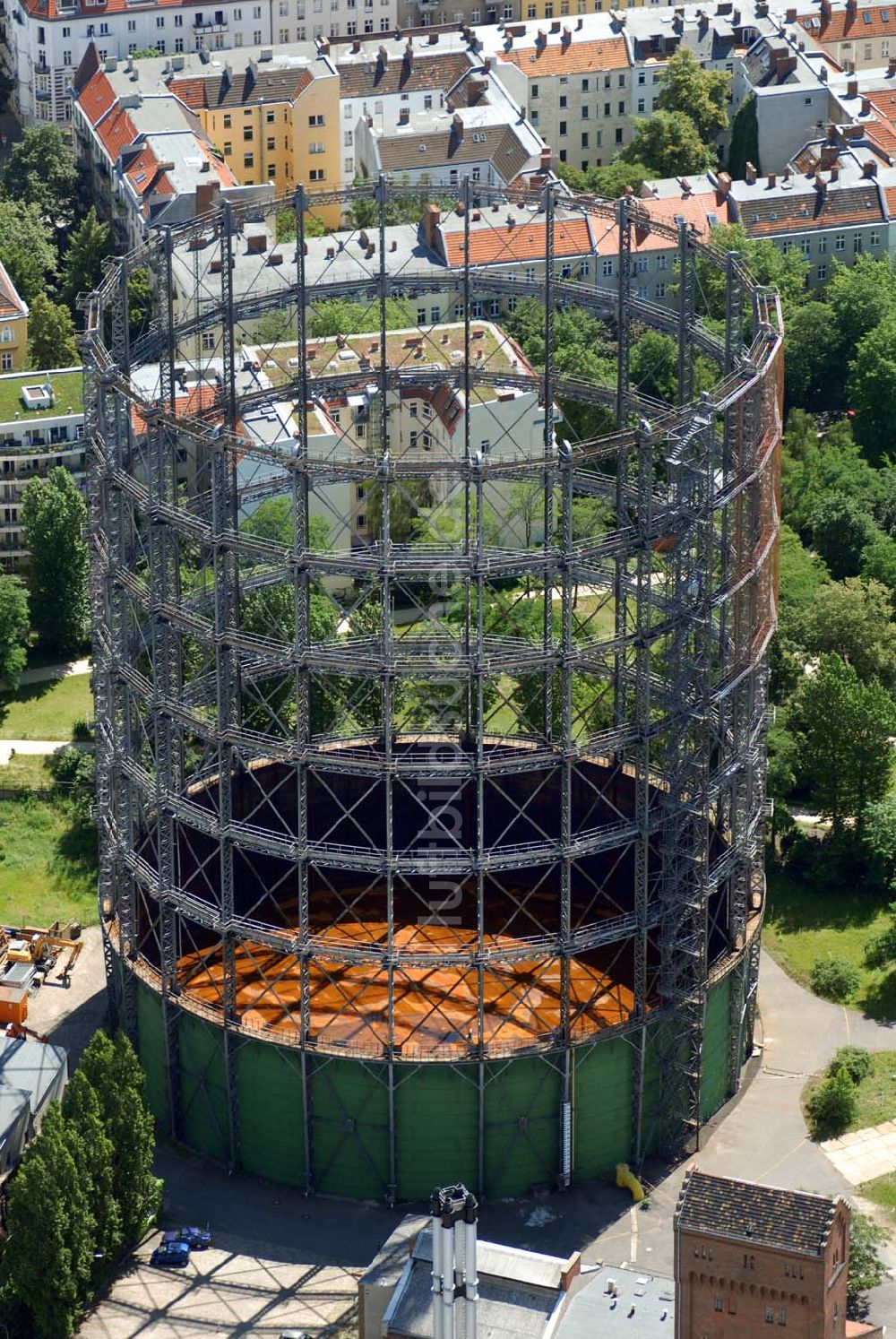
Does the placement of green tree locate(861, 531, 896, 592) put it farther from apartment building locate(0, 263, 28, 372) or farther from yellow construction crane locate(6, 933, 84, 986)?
apartment building locate(0, 263, 28, 372)

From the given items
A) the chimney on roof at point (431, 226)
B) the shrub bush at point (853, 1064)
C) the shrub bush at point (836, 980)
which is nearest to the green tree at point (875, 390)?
the chimney on roof at point (431, 226)

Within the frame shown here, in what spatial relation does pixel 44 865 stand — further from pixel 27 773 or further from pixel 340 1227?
pixel 340 1227

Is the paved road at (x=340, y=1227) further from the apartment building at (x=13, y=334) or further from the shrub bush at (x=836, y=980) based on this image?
the apartment building at (x=13, y=334)

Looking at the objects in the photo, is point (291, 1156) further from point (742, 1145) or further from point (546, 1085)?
point (742, 1145)

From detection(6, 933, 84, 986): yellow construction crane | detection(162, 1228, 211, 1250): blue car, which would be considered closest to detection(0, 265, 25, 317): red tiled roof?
detection(6, 933, 84, 986): yellow construction crane

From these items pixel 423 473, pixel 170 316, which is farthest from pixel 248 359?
pixel 423 473

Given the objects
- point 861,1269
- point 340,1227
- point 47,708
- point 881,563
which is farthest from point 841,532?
point 861,1269

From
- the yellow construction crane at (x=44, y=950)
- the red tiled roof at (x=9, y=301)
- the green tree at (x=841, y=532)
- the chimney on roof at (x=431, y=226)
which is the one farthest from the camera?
the chimney on roof at (x=431, y=226)
